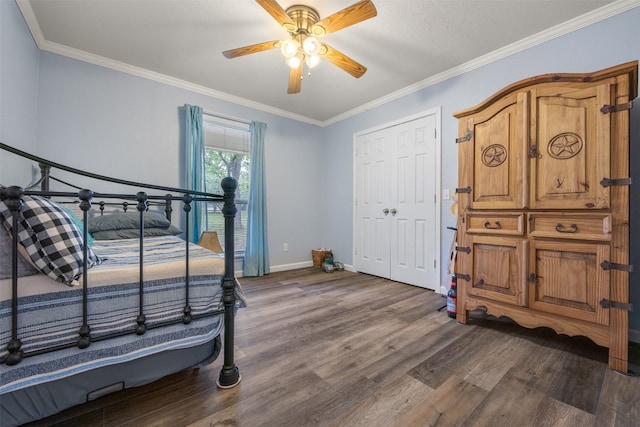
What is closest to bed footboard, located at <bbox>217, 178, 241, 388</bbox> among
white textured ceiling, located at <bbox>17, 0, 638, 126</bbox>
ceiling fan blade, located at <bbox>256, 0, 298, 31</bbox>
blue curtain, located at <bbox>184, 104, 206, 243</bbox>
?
ceiling fan blade, located at <bbox>256, 0, 298, 31</bbox>

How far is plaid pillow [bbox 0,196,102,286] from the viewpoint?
36.6 inches

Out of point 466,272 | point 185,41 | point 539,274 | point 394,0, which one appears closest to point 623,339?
point 539,274

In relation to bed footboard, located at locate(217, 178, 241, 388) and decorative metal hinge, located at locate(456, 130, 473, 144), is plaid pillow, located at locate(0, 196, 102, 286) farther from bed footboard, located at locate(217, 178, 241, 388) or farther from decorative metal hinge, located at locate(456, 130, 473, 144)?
decorative metal hinge, located at locate(456, 130, 473, 144)

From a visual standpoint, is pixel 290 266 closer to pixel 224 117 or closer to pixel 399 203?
pixel 399 203

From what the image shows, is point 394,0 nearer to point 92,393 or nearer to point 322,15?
point 322,15

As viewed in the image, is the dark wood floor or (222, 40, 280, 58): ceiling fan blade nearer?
the dark wood floor

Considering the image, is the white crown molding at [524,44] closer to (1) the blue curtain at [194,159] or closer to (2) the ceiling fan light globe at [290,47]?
(2) the ceiling fan light globe at [290,47]

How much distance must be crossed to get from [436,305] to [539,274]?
97 centimetres

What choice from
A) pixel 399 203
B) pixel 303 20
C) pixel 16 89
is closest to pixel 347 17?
pixel 303 20

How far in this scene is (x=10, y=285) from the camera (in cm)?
88

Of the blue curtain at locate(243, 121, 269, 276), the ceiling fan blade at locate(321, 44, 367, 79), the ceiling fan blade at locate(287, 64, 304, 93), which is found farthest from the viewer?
the blue curtain at locate(243, 121, 269, 276)

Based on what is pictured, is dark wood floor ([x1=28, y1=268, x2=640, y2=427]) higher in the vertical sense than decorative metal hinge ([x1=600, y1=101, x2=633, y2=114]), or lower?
lower

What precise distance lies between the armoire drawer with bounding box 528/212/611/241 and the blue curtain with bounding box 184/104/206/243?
3.22 meters

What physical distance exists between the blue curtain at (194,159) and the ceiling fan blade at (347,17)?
76.5 inches
